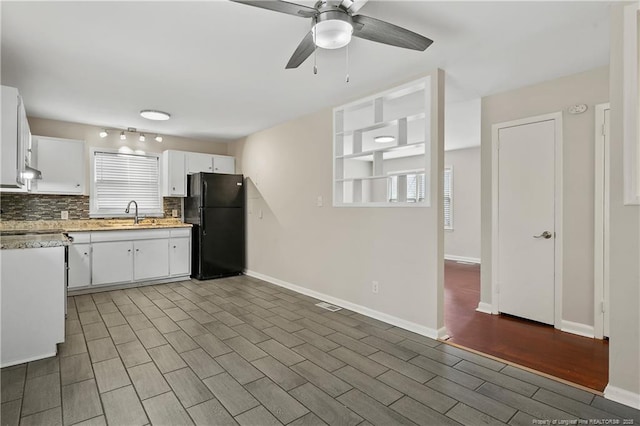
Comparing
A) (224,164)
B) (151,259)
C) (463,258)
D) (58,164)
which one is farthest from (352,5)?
(463,258)

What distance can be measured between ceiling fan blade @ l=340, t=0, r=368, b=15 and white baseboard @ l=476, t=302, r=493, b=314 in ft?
11.0

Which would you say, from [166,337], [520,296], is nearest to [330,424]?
[166,337]

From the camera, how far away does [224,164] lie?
19.7 ft

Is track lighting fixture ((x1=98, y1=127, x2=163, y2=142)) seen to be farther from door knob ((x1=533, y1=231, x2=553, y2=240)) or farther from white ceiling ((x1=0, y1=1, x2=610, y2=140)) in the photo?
door knob ((x1=533, y1=231, x2=553, y2=240))

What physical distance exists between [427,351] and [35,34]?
12.5ft

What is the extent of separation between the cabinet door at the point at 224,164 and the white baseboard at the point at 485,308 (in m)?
4.56

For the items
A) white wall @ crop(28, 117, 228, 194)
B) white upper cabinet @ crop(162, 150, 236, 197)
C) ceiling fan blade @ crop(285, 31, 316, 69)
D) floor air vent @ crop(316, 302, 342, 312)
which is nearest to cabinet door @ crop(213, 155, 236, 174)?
white upper cabinet @ crop(162, 150, 236, 197)

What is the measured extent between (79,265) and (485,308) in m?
5.10

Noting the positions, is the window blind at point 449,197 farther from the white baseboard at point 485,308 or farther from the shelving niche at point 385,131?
the white baseboard at point 485,308

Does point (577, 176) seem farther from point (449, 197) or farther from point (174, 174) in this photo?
point (174, 174)

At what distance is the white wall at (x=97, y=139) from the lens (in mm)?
4645

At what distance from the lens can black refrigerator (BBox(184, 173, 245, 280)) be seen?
5.24 m

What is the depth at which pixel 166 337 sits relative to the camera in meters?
2.94

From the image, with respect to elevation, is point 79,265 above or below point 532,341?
Answer: above
